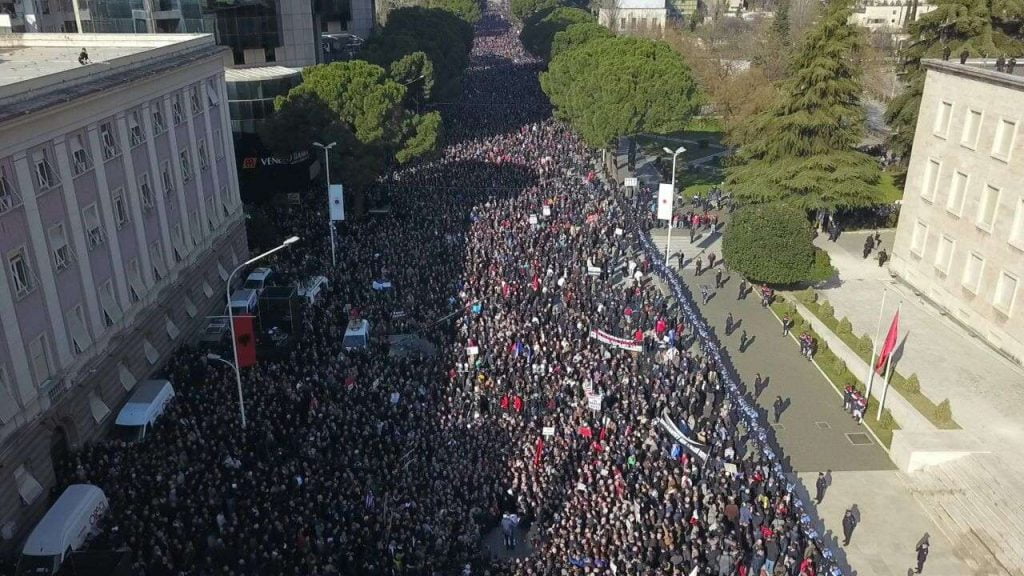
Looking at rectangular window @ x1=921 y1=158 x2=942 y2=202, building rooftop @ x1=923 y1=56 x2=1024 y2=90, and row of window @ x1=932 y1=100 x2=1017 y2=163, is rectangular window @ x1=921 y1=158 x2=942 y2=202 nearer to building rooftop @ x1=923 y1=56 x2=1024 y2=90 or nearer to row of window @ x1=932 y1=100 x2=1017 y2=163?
row of window @ x1=932 y1=100 x2=1017 y2=163

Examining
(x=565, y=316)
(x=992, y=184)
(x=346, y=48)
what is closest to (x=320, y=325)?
(x=565, y=316)

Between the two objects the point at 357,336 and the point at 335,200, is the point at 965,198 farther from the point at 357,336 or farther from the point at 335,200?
the point at 335,200

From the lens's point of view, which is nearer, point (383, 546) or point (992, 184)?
point (383, 546)

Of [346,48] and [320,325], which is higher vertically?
[346,48]

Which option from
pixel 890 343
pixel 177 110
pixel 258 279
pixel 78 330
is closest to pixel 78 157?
pixel 78 330

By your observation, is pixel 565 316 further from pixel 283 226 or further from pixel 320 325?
pixel 283 226

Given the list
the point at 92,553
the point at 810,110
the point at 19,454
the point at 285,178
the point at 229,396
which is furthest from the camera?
the point at 285,178

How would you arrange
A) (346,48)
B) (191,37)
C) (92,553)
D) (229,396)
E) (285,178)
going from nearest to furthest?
(92,553) < (229,396) < (191,37) < (285,178) < (346,48)

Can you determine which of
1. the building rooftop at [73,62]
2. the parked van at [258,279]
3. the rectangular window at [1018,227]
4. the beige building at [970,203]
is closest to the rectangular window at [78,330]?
the building rooftop at [73,62]
